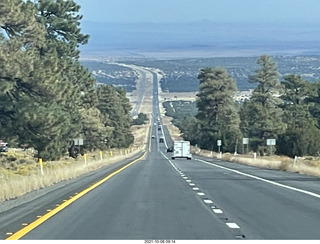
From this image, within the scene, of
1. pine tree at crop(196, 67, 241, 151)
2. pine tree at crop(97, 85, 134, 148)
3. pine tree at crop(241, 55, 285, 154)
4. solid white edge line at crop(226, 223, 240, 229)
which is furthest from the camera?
pine tree at crop(97, 85, 134, 148)

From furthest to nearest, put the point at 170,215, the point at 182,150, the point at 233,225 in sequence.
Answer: the point at 182,150 → the point at 170,215 → the point at 233,225

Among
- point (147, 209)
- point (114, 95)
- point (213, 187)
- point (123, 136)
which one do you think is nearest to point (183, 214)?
point (147, 209)

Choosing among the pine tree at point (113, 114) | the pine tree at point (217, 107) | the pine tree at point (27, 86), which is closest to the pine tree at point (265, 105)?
the pine tree at point (217, 107)

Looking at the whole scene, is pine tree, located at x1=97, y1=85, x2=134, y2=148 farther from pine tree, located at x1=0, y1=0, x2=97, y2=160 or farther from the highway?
the highway

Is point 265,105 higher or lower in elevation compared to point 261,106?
higher

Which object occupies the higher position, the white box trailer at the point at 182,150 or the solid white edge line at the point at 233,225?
the solid white edge line at the point at 233,225

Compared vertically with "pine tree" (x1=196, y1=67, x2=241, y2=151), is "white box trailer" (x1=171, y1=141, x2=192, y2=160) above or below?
below

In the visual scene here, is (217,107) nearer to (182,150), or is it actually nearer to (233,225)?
(182,150)

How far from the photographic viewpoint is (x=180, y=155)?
86375 mm

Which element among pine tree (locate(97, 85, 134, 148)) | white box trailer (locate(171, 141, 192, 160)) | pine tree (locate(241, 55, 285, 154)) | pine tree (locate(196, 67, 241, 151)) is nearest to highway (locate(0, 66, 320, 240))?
white box trailer (locate(171, 141, 192, 160))

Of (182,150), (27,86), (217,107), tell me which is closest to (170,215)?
(27,86)

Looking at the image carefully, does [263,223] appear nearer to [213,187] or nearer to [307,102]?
[213,187]

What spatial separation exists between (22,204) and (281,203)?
6745 mm

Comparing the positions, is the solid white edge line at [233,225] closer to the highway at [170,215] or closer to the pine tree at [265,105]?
the highway at [170,215]
